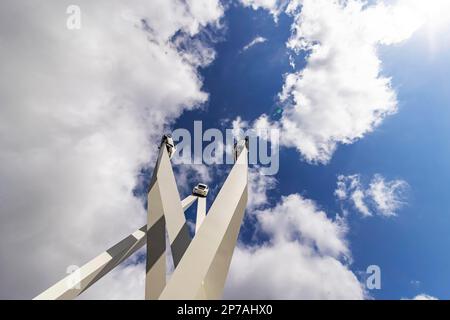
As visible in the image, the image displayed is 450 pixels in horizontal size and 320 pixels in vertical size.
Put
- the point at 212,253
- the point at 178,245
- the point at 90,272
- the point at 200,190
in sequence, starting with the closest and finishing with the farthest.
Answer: the point at 212,253
the point at 90,272
the point at 178,245
the point at 200,190

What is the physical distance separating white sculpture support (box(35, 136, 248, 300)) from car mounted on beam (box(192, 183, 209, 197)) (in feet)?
18.6

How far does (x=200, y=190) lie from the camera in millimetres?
18047

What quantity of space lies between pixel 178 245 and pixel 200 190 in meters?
8.53

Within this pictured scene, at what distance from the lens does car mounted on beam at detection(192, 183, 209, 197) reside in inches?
708

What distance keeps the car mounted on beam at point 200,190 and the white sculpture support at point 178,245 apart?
567 cm

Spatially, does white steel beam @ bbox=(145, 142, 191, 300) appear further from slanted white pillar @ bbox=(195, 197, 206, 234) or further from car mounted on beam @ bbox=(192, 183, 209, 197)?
car mounted on beam @ bbox=(192, 183, 209, 197)

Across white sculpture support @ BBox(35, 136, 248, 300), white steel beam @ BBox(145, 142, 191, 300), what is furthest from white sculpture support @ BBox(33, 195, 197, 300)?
white steel beam @ BBox(145, 142, 191, 300)

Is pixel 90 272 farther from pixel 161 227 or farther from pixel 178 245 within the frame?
pixel 178 245

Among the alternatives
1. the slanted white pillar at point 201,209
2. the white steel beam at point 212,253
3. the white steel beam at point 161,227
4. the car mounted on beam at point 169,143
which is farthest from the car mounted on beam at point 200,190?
the white steel beam at point 212,253

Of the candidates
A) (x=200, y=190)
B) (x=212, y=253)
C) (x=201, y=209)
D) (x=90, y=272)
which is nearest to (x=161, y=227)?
(x=90, y=272)
